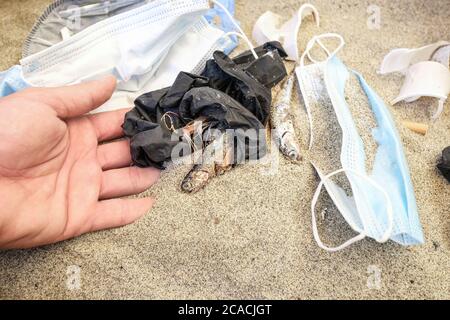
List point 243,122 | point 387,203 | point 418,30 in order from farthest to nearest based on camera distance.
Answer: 1. point 418,30
2. point 243,122
3. point 387,203

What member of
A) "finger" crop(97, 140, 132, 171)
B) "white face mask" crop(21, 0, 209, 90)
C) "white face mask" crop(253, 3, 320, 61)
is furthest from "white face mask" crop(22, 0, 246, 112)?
"white face mask" crop(253, 3, 320, 61)

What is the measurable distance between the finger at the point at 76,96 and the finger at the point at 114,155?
10 centimetres

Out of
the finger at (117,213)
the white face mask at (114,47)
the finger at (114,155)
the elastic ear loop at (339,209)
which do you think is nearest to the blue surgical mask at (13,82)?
the white face mask at (114,47)

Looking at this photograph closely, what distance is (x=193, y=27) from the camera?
107 centimetres

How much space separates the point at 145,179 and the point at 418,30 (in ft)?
3.15

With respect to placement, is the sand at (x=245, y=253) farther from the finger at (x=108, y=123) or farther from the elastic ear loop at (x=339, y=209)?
the finger at (x=108, y=123)

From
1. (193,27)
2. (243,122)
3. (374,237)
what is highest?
(193,27)

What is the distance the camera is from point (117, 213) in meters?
0.86

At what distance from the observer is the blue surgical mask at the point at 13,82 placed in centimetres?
96

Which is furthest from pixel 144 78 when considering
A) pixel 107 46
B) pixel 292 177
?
pixel 292 177

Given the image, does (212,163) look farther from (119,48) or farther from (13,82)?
(13,82)

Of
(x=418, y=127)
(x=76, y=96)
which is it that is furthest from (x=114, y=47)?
(x=418, y=127)

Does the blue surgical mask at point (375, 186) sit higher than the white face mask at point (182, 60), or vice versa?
the white face mask at point (182, 60)

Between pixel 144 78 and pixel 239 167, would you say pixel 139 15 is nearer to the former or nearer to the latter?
pixel 144 78
